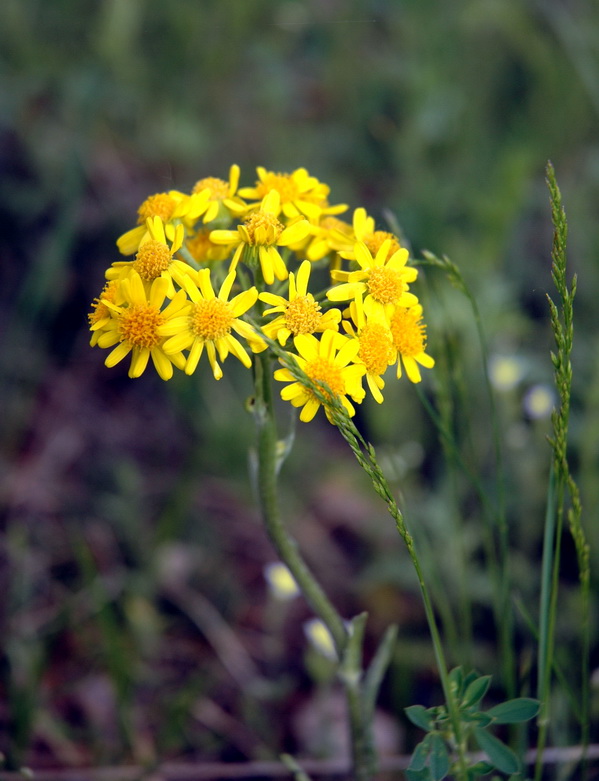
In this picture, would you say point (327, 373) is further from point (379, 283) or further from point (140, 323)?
point (140, 323)

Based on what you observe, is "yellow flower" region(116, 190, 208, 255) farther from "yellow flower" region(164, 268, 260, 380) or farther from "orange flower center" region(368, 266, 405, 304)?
"orange flower center" region(368, 266, 405, 304)

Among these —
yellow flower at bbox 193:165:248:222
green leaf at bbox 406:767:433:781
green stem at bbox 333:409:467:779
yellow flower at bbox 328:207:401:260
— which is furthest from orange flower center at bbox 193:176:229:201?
green leaf at bbox 406:767:433:781

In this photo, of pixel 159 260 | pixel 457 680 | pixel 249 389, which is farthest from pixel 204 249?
pixel 249 389

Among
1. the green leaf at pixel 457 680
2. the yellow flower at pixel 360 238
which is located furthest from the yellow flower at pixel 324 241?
the green leaf at pixel 457 680

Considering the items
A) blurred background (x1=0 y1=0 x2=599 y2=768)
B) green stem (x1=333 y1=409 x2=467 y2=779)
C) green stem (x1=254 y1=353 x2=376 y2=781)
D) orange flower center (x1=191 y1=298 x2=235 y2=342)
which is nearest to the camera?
green stem (x1=333 y1=409 x2=467 y2=779)

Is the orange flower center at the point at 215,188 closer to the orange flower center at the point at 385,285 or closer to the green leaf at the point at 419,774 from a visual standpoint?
the orange flower center at the point at 385,285
